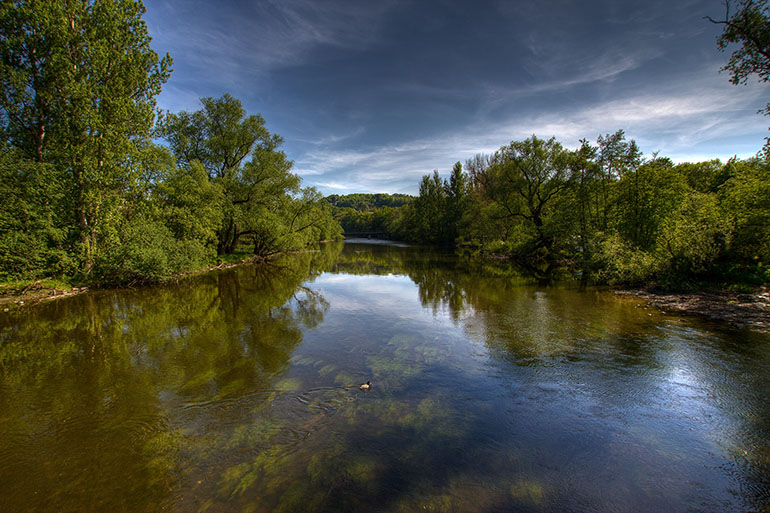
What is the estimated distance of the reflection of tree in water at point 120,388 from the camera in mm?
3910

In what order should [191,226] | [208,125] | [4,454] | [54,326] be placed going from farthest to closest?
[208,125], [191,226], [54,326], [4,454]

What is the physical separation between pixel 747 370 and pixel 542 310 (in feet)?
20.3

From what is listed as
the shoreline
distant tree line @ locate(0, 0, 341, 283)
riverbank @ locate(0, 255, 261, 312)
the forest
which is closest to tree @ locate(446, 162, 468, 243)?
the forest

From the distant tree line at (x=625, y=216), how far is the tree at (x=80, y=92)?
95.5 ft

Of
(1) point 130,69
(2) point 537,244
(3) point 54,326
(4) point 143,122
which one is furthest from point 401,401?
(2) point 537,244

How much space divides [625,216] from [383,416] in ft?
74.6

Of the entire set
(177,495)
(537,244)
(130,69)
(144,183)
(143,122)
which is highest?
(130,69)

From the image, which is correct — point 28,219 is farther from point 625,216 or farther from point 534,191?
point 534,191

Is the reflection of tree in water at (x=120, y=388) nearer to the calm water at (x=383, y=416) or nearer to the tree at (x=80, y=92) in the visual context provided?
the calm water at (x=383, y=416)

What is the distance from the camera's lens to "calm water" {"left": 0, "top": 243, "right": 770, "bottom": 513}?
380 cm

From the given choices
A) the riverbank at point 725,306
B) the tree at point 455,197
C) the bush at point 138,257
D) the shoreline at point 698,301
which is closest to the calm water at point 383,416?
the riverbank at point 725,306

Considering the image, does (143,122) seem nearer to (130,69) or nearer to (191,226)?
(130,69)

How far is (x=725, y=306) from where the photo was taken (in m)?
11.8

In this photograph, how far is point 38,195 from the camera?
48.3 ft
